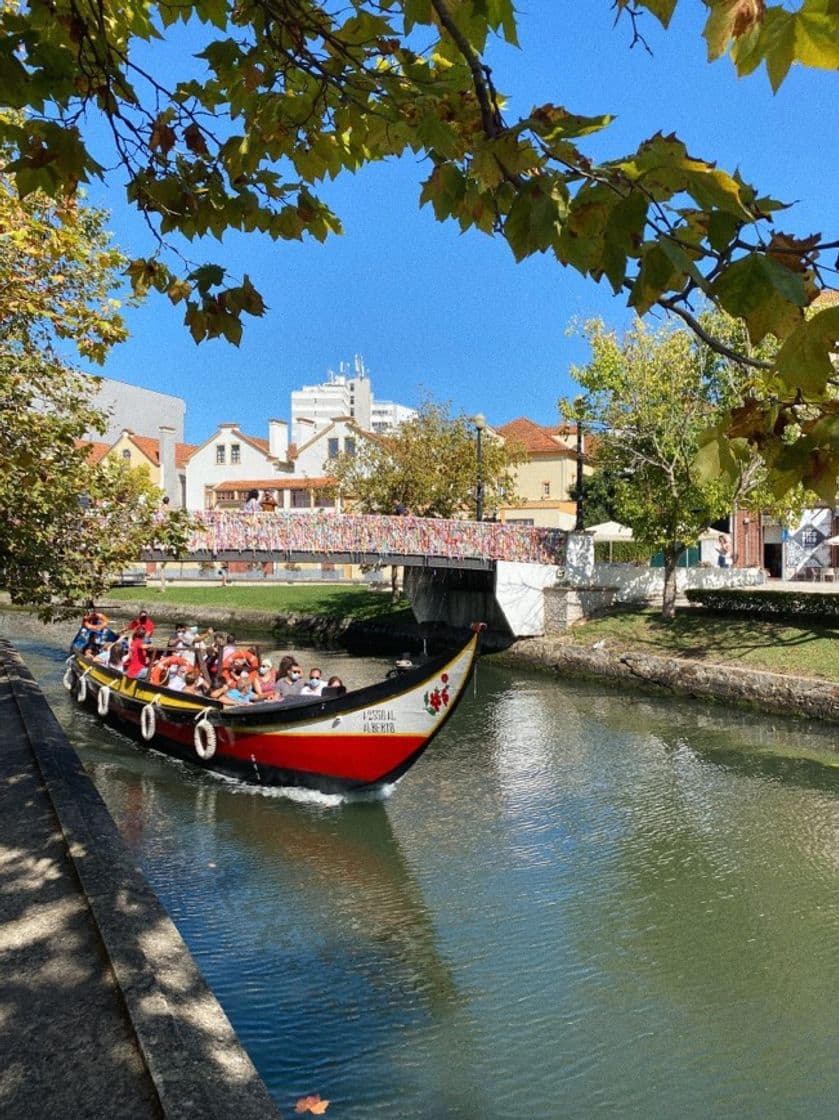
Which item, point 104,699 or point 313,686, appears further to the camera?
point 104,699

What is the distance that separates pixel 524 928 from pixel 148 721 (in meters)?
9.61

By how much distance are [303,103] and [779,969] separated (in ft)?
27.0

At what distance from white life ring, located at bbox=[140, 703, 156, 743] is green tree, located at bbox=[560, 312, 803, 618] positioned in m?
15.9

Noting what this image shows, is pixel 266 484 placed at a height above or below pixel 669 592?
above

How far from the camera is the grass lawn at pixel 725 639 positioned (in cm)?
2252

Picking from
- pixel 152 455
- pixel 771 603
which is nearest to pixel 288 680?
pixel 771 603

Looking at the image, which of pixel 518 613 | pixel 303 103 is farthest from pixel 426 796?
pixel 518 613

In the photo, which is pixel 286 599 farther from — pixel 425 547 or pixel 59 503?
pixel 59 503

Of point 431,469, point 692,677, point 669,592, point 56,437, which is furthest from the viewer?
point 431,469

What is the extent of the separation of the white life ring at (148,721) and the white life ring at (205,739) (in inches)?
68.7

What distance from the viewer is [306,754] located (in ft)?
45.5

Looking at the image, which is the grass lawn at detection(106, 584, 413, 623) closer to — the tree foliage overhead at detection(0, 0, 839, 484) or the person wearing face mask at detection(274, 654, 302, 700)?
Result: the person wearing face mask at detection(274, 654, 302, 700)

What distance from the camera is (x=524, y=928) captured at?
366 inches

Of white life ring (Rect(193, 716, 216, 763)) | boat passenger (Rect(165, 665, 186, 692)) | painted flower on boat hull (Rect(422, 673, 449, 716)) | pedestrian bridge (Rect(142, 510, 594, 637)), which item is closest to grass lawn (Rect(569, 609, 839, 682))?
pedestrian bridge (Rect(142, 510, 594, 637))
